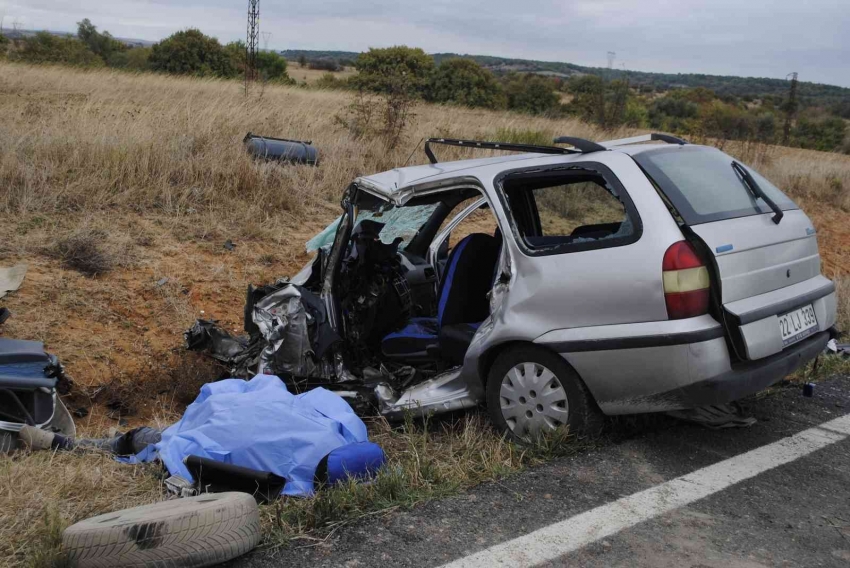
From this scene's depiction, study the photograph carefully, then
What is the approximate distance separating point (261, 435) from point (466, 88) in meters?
25.7

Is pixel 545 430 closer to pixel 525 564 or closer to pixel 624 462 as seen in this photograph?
pixel 624 462

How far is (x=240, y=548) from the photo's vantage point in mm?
3057

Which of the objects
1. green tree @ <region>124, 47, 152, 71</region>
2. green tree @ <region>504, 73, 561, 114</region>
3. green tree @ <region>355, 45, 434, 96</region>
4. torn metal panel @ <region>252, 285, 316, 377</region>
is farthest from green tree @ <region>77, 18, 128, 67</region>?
torn metal panel @ <region>252, 285, 316, 377</region>

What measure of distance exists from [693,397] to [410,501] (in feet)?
4.51

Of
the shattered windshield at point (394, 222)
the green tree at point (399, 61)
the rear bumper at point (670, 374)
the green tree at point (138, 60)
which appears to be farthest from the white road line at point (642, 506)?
the green tree at point (138, 60)

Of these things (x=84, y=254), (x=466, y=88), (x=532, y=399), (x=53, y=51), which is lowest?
(x=84, y=254)

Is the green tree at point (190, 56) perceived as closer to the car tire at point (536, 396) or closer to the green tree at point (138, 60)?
the green tree at point (138, 60)

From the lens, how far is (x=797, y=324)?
413cm

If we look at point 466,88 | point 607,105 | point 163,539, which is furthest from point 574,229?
point 466,88

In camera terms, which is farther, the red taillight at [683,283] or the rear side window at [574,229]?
the rear side window at [574,229]

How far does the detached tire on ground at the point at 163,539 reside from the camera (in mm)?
2938

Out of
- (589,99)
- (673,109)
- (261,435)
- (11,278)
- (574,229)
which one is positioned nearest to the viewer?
(261,435)

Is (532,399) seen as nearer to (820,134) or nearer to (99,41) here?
(820,134)

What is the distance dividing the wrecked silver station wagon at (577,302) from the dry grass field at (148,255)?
0.43 meters
